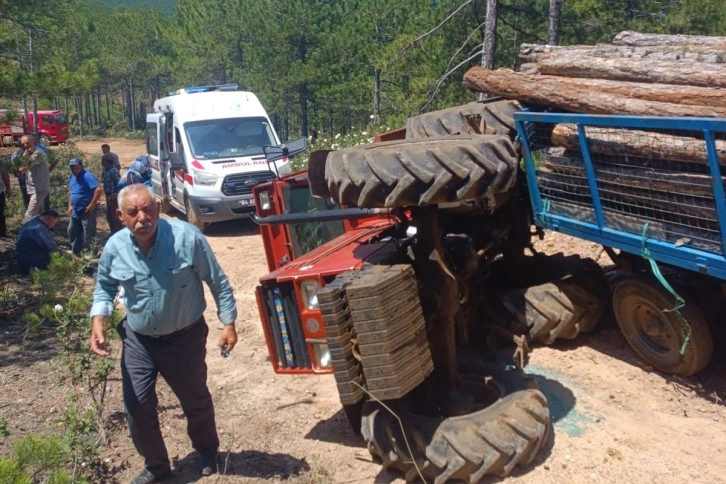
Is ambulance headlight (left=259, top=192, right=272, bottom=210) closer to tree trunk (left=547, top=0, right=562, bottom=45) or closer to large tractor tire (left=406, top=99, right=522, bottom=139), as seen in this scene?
large tractor tire (left=406, top=99, right=522, bottom=139)

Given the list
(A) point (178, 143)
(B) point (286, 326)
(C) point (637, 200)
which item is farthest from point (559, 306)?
(A) point (178, 143)

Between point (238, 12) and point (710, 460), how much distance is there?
118ft

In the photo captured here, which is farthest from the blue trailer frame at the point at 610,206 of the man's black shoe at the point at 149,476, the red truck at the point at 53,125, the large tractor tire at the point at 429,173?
the red truck at the point at 53,125

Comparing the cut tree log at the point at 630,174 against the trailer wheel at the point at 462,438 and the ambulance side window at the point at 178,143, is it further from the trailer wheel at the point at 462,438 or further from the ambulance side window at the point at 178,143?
the ambulance side window at the point at 178,143

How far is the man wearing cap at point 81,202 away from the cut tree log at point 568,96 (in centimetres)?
593

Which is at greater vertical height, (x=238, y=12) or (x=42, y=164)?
(x=238, y=12)

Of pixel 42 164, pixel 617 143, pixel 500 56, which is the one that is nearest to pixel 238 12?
pixel 500 56

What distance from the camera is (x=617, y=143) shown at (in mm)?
4750

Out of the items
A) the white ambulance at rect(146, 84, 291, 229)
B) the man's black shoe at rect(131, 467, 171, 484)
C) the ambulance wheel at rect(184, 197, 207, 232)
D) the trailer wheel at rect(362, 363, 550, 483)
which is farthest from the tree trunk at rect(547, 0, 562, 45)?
the man's black shoe at rect(131, 467, 171, 484)

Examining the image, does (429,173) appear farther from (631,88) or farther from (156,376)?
(631,88)

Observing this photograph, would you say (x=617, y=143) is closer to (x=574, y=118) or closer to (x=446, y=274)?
(x=574, y=118)

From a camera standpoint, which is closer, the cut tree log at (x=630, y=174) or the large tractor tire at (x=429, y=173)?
the large tractor tire at (x=429, y=173)

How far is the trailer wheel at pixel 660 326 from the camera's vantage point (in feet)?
15.8

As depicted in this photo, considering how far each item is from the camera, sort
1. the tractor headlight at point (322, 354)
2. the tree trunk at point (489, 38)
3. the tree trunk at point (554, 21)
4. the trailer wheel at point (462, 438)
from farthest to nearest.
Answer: the tree trunk at point (554, 21) < the tree trunk at point (489, 38) < the tractor headlight at point (322, 354) < the trailer wheel at point (462, 438)
